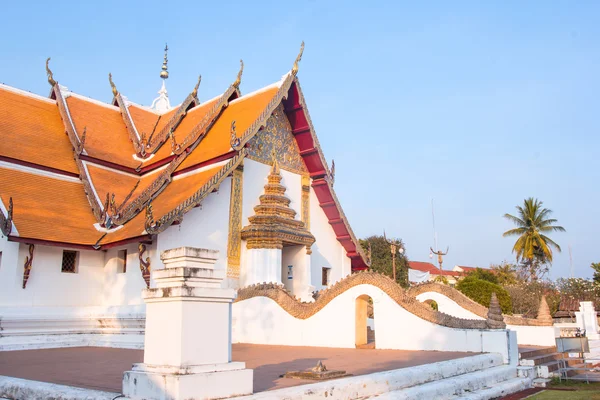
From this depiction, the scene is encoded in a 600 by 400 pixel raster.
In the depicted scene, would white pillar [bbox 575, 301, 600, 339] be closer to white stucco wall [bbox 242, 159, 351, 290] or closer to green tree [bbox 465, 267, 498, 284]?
white stucco wall [bbox 242, 159, 351, 290]

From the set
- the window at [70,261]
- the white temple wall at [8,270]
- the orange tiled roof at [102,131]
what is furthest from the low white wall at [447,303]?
the orange tiled roof at [102,131]

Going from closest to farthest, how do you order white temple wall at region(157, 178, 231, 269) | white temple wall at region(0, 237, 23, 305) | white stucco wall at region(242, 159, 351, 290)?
white temple wall at region(0, 237, 23, 305)
white temple wall at region(157, 178, 231, 269)
white stucco wall at region(242, 159, 351, 290)

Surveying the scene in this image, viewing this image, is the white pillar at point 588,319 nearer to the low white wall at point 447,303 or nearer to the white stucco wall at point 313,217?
the low white wall at point 447,303

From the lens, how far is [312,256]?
1470 cm

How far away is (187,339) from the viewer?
3.98 m

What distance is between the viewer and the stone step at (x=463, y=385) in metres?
5.29

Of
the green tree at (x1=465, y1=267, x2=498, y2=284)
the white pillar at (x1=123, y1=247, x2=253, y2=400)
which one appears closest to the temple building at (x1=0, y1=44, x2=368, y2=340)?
the white pillar at (x1=123, y1=247, x2=253, y2=400)

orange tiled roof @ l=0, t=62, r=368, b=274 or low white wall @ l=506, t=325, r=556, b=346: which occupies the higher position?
orange tiled roof @ l=0, t=62, r=368, b=274

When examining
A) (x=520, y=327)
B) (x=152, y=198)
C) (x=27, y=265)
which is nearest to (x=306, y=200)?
(x=152, y=198)

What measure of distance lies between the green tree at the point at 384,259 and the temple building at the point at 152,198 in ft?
59.4

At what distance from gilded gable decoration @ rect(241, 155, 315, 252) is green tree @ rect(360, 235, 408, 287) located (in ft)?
66.4

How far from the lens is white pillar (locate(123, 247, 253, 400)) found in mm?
3879

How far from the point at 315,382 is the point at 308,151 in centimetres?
1071

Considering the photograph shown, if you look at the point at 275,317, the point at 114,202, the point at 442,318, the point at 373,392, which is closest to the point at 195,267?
the point at 373,392
